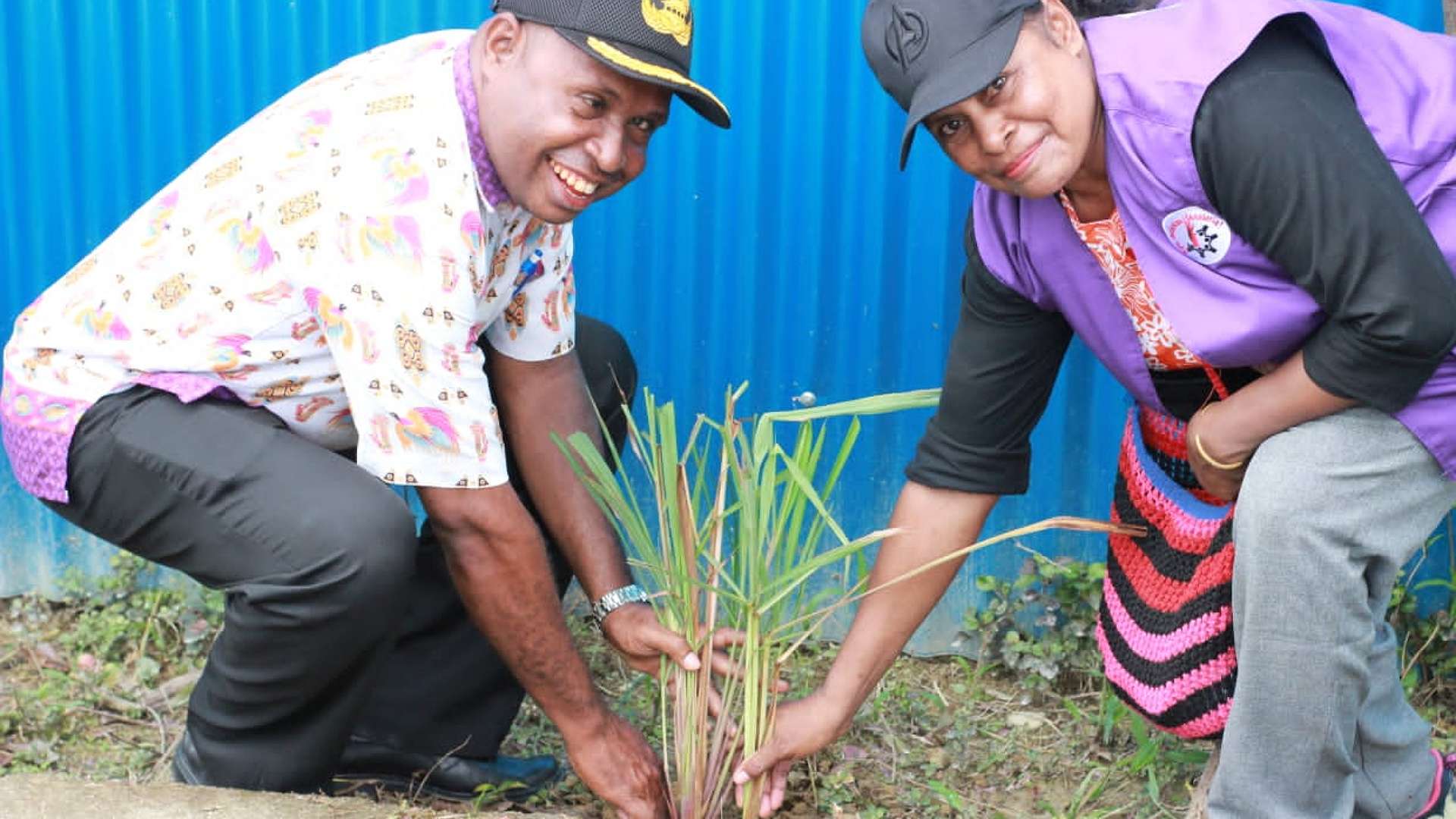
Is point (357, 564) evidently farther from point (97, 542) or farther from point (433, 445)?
point (97, 542)

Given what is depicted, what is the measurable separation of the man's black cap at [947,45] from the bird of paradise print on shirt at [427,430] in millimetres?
736

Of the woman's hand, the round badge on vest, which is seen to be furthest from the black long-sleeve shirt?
the woman's hand

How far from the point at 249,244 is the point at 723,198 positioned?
1163 mm

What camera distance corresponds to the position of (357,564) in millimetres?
2338

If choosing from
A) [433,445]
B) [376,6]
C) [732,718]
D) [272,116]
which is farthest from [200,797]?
[376,6]

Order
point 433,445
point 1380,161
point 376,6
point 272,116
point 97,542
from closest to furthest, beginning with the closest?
1. point 1380,161
2. point 433,445
3. point 272,116
4. point 376,6
5. point 97,542

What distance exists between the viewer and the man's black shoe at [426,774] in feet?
9.24

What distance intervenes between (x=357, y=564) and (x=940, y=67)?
1.06m

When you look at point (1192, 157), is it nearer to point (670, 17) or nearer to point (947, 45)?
point (947, 45)

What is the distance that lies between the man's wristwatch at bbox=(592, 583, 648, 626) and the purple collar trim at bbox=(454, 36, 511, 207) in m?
0.67

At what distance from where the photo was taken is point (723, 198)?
329cm

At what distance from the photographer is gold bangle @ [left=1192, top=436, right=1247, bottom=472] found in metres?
2.25

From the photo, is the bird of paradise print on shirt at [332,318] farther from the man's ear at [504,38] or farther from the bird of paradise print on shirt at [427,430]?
the man's ear at [504,38]

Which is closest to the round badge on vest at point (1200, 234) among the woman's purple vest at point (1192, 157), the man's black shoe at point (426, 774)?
the woman's purple vest at point (1192, 157)
